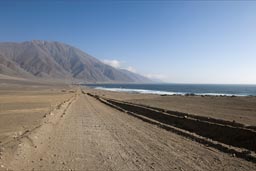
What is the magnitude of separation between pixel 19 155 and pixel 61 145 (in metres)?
2.58

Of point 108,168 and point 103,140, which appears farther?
point 103,140

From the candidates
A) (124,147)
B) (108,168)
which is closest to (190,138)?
(124,147)

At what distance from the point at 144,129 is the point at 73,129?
161 inches

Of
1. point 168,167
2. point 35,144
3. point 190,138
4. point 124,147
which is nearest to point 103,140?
point 124,147

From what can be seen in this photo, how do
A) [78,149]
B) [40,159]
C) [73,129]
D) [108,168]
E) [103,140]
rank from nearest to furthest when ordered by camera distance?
[108,168] → [40,159] → [78,149] → [103,140] → [73,129]

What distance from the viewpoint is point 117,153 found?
11539 mm

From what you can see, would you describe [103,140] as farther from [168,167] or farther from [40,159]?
[168,167]

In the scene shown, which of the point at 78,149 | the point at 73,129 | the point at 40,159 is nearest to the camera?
the point at 40,159

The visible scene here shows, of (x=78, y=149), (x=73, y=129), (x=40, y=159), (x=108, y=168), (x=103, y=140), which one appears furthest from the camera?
(x=73, y=129)

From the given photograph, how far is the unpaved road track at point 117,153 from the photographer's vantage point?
973cm

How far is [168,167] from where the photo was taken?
9.60 metres

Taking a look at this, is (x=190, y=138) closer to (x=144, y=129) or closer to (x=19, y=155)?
(x=144, y=129)

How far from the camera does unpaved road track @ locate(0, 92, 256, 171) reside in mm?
9730

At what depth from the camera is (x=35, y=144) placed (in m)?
12.7
